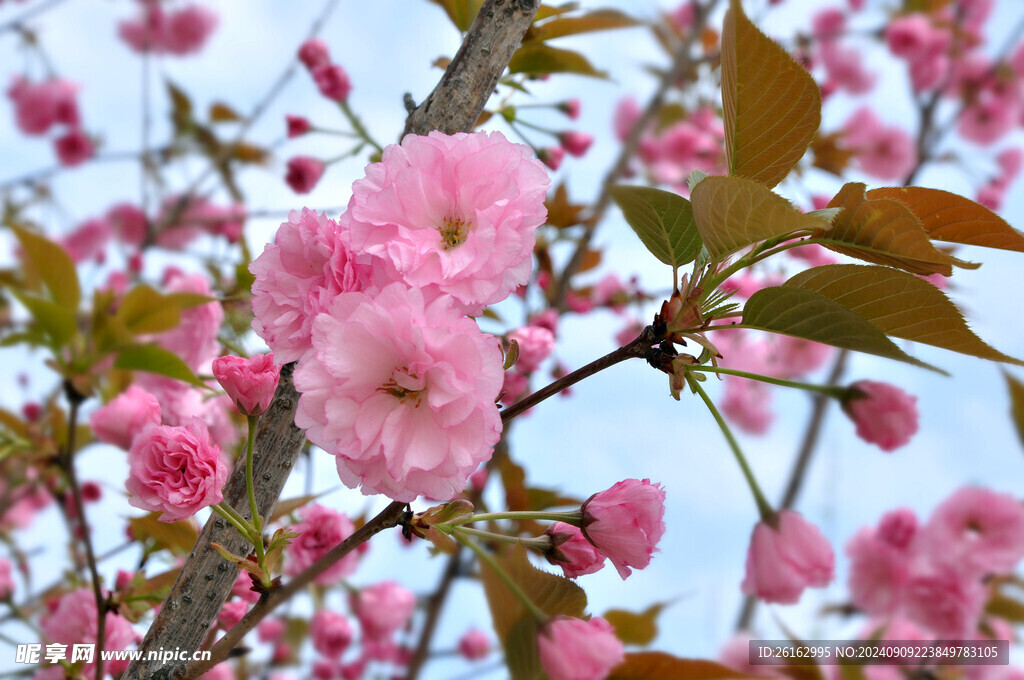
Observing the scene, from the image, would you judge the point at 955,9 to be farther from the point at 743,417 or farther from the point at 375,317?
the point at 375,317

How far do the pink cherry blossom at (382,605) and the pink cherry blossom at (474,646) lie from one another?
1048 millimetres

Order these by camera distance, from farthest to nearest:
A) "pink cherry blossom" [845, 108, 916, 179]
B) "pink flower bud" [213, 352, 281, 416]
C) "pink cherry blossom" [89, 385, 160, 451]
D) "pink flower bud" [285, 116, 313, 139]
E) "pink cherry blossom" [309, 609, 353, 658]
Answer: "pink cherry blossom" [845, 108, 916, 179]
"pink cherry blossom" [309, 609, 353, 658]
"pink flower bud" [285, 116, 313, 139]
"pink cherry blossom" [89, 385, 160, 451]
"pink flower bud" [213, 352, 281, 416]

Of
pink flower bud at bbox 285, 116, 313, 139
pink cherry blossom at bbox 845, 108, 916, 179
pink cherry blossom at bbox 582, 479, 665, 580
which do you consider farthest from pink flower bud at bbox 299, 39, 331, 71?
pink cherry blossom at bbox 845, 108, 916, 179

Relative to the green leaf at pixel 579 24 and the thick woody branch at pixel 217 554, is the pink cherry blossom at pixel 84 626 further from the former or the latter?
the green leaf at pixel 579 24

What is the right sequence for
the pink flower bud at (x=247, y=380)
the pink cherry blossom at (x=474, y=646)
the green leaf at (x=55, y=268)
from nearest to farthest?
the pink flower bud at (x=247, y=380)
the green leaf at (x=55, y=268)
the pink cherry blossom at (x=474, y=646)

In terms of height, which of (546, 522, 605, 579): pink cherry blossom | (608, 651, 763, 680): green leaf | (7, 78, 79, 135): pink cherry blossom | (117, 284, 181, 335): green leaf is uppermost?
(7, 78, 79, 135): pink cherry blossom

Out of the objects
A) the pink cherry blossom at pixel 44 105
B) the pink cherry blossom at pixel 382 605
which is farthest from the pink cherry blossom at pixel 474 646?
the pink cherry blossom at pixel 44 105

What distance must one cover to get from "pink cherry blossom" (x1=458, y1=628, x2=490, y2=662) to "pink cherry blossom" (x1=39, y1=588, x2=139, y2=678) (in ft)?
5.57

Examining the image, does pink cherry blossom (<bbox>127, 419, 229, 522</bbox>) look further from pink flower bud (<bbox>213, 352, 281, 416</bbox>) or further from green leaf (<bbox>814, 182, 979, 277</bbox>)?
green leaf (<bbox>814, 182, 979, 277</bbox>)

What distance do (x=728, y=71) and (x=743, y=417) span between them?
2.85m

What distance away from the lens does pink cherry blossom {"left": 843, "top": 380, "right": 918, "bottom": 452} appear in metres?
0.75

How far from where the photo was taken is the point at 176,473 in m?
0.55

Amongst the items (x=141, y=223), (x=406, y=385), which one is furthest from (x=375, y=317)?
(x=141, y=223)

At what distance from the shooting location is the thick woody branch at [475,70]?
2.23 ft
